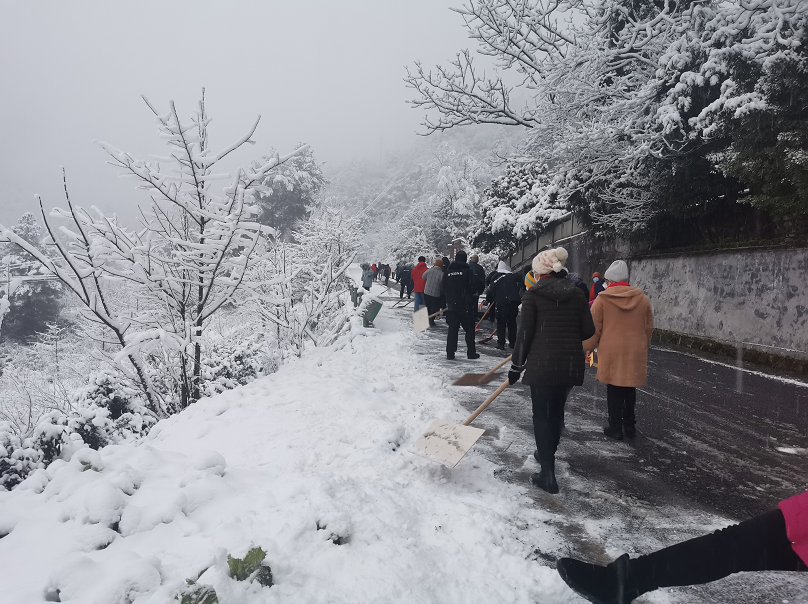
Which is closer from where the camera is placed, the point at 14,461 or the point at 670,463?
the point at 14,461

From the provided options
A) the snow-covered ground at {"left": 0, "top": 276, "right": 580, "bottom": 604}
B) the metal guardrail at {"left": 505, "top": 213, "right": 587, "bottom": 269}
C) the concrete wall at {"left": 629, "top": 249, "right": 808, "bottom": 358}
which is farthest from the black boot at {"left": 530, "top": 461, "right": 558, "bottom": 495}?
the metal guardrail at {"left": 505, "top": 213, "right": 587, "bottom": 269}

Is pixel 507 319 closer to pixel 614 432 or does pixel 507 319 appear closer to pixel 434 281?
pixel 434 281

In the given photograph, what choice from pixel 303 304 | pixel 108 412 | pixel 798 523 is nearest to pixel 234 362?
pixel 303 304

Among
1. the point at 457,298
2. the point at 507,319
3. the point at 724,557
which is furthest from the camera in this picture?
the point at 507,319

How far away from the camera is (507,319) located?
397 inches

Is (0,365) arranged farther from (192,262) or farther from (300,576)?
(300,576)

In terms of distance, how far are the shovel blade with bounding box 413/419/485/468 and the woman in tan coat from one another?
1670mm

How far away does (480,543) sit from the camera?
284 cm

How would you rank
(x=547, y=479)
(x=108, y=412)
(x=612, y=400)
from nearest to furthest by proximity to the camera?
(x=547, y=479)
(x=612, y=400)
(x=108, y=412)

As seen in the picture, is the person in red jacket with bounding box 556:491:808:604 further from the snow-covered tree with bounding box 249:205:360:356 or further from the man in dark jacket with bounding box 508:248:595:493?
the snow-covered tree with bounding box 249:205:360:356

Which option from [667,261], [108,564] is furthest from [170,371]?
[667,261]

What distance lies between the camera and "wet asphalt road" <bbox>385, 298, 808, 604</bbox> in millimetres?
2963

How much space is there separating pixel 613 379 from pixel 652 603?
8.14 feet

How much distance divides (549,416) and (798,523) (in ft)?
6.81
